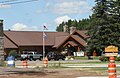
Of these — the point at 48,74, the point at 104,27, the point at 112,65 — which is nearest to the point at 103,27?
the point at 104,27

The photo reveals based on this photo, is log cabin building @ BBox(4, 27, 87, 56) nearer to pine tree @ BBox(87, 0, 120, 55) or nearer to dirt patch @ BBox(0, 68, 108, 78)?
pine tree @ BBox(87, 0, 120, 55)

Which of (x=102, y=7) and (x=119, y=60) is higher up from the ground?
(x=102, y=7)

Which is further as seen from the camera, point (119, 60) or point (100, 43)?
point (100, 43)

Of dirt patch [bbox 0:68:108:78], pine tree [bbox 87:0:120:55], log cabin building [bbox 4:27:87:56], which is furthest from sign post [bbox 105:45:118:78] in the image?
log cabin building [bbox 4:27:87:56]

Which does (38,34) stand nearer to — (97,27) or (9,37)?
(9,37)

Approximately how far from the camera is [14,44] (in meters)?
83.3

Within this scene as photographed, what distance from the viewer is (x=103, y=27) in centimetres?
6500

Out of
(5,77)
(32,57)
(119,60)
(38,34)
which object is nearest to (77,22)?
(38,34)

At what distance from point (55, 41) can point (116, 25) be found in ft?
87.3

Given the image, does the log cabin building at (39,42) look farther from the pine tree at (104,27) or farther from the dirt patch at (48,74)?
the dirt patch at (48,74)

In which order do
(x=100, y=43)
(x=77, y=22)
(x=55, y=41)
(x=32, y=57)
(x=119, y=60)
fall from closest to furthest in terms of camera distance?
(x=119, y=60), (x=100, y=43), (x=32, y=57), (x=55, y=41), (x=77, y=22)

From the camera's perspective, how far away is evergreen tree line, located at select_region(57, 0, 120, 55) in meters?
64.2

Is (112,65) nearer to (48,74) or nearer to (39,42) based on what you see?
(48,74)

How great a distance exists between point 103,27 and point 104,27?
164mm
